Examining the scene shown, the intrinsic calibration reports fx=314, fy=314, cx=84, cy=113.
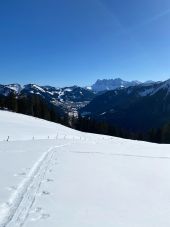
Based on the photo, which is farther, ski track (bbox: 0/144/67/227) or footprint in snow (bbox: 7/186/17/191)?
footprint in snow (bbox: 7/186/17/191)

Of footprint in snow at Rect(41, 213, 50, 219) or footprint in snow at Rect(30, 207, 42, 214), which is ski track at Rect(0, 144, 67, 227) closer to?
footprint in snow at Rect(30, 207, 42, 214)

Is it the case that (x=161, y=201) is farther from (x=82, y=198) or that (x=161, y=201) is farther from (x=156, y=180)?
(x=156, y=180)

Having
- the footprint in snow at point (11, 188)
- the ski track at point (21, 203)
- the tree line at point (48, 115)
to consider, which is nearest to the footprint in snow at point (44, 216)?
the ski track at point (21, 203)

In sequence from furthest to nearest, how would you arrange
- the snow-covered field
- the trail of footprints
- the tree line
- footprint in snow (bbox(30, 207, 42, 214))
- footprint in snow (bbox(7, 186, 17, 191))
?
the tree line
footprint in snow (bbox(7, 186, 17, 191))
footprint in snow (bbox(30, 207, 42, 214))
the snow-covered field
the trail of footprints

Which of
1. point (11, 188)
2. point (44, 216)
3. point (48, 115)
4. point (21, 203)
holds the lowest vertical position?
point (44, 216)

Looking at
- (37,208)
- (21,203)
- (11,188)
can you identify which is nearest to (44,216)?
(37,208)

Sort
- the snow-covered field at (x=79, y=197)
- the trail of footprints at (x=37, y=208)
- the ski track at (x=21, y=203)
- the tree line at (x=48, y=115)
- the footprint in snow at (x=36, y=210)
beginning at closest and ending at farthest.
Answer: the ski track at (x=21, y=203), the trail of footprints at (x=37, y=208), the snow-covered field at (x=79, y=197), the footprint in snow at (x=36, y=210), the tree line at (x=48, y=115)

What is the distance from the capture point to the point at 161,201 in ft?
34.8

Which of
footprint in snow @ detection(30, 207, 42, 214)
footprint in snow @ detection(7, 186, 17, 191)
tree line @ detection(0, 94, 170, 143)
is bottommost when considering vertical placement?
footprint in snow @ detection(30, 207, 42, 214)

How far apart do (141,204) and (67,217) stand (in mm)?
3020

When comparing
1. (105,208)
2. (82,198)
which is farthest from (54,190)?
(105,208)

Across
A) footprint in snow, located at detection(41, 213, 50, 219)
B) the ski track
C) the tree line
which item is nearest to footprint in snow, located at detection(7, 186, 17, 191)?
the ski track

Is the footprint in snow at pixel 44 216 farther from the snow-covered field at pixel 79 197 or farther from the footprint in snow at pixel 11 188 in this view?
the footprint in snow at pixel 11 188

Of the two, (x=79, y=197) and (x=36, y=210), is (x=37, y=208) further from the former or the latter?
(x=79, y=197)
